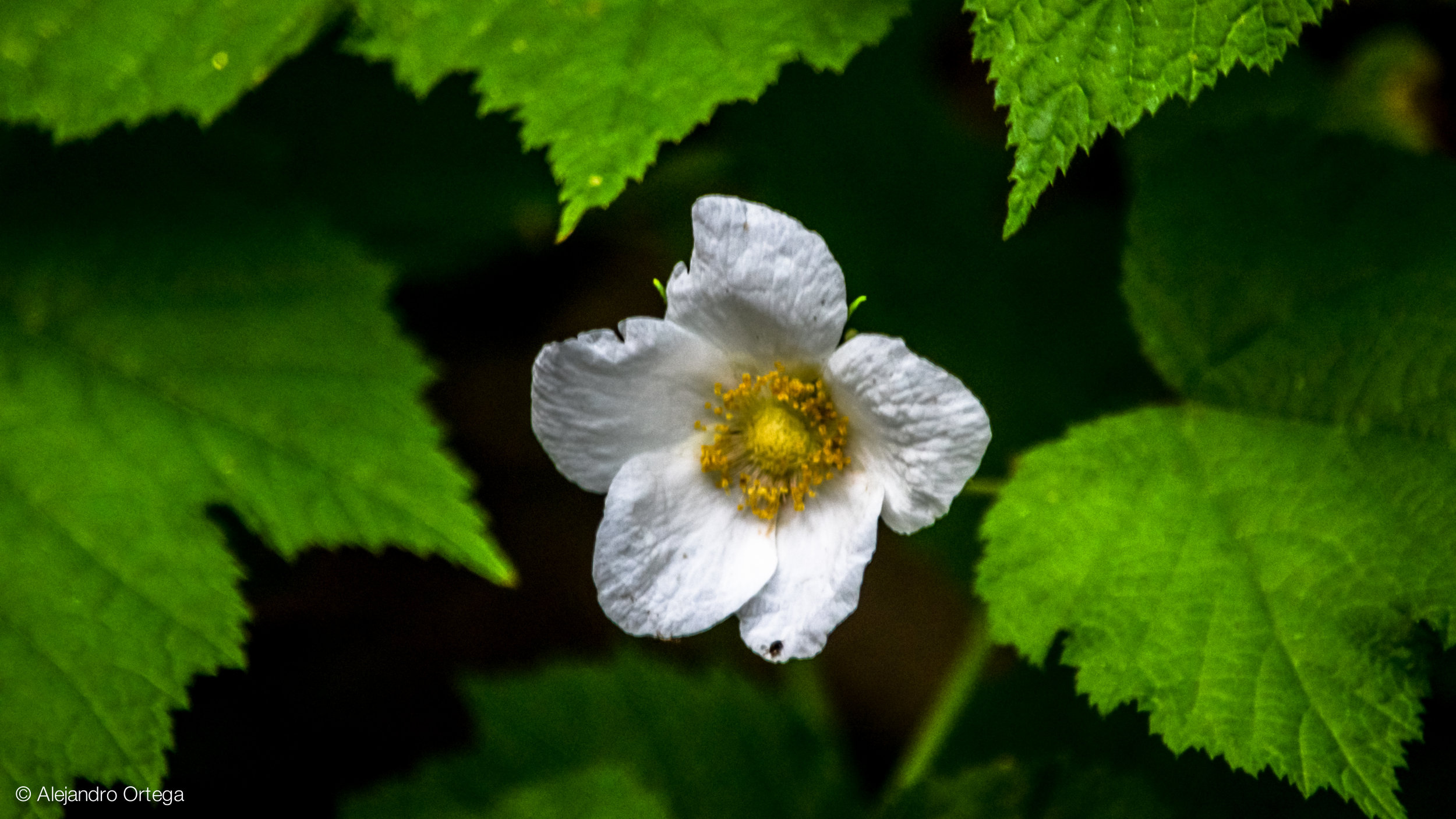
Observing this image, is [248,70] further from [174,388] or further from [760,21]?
[760,21]

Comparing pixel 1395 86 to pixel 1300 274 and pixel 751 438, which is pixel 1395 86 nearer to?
pixel 1300 274

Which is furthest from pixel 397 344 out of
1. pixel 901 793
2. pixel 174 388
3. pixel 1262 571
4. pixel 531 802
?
pixel 1262 571

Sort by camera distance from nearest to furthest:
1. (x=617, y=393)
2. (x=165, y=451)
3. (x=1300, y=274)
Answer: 1. (x=617, y=393)
2. (x=1300, y=274)
3. (x=165, y=451)

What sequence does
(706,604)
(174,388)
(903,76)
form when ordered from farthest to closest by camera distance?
(903,76)
(174,388)
(706,604)

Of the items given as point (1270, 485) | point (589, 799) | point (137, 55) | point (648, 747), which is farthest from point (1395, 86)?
point (137, 55)

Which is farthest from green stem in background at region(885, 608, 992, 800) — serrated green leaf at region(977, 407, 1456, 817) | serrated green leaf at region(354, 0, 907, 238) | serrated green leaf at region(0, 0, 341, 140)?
serrated green leaf at region(0, 0, 341, 140)

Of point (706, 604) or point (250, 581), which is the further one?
point (250, 581)

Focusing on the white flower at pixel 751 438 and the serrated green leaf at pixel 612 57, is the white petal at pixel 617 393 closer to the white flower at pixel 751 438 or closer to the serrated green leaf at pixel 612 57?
the white flower at pixel 751 438

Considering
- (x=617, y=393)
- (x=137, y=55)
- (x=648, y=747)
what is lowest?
(x=648, y=747)

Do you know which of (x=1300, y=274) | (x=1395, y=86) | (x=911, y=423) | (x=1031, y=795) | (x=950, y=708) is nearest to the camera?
(x=911, y=423)
